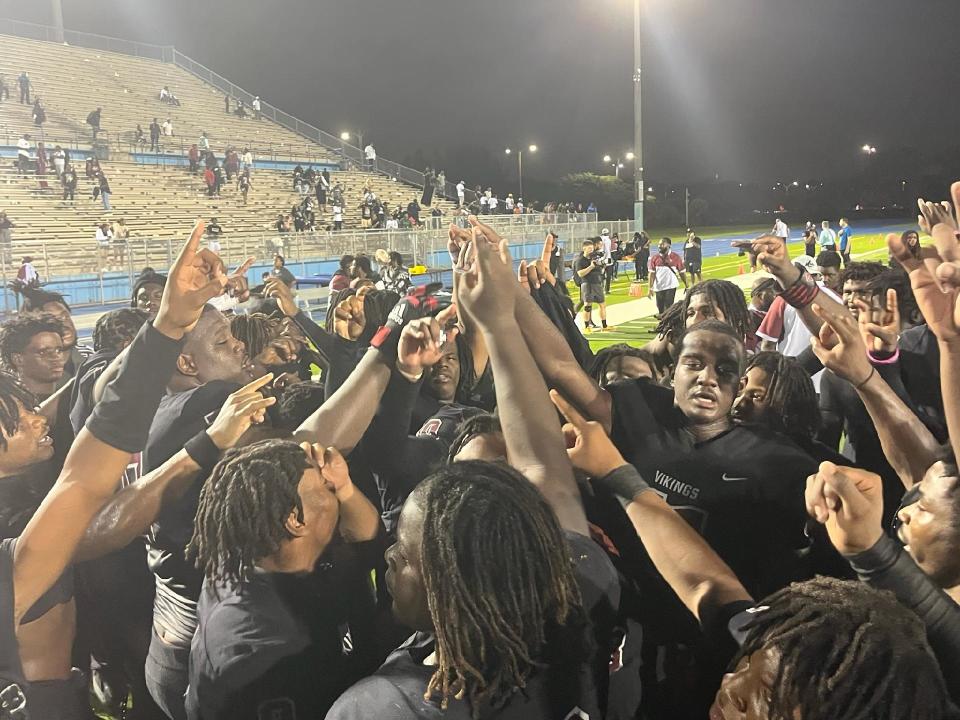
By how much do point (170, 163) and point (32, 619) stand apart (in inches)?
70.4

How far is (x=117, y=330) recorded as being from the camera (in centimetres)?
222

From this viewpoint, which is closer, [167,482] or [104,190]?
[167,482]

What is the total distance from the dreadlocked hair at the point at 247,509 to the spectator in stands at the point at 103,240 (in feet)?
5.55

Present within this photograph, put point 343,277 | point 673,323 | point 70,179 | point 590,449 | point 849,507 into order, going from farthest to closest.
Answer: point 343,277 < point 70,179 < point 673,323 < point 590,449 < point 849,507

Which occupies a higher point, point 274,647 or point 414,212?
point 414,212

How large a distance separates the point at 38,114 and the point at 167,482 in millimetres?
1777

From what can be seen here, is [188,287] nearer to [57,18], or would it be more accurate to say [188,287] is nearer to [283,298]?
[283,298]

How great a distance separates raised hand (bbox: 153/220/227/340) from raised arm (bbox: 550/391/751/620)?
860 mm

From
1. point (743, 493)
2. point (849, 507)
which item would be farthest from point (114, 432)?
point (849, 507)

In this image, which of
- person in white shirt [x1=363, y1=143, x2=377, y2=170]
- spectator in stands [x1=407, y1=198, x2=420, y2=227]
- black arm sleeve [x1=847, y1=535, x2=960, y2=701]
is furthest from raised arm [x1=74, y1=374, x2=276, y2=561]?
spectator in stands [x1=407, y1=198, x2=420, y2=227]

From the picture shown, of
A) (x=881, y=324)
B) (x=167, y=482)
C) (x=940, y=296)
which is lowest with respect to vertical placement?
(x=167, y=482)

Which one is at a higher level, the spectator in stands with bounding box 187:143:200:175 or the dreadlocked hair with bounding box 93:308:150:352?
the spectator in stands with bounding box 187:143:200:175

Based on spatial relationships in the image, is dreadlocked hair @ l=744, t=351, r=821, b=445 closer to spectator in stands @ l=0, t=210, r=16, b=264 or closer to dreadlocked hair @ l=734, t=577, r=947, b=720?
dreadlocked hair @ l=734, t=577, r=947, b=720

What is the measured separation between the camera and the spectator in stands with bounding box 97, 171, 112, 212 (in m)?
3.02
